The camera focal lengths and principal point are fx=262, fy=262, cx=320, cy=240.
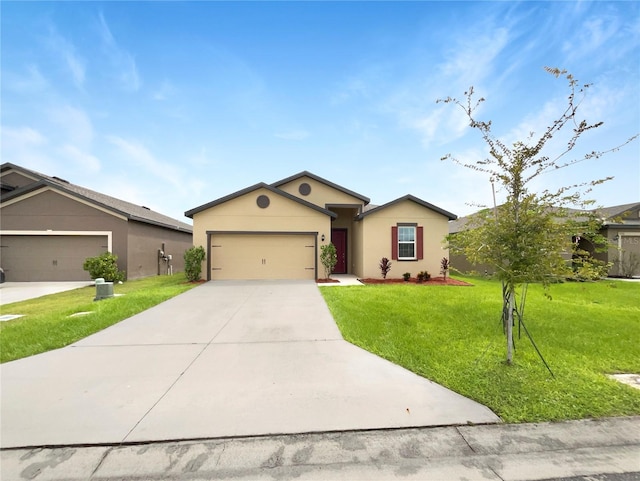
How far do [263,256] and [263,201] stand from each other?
251cm

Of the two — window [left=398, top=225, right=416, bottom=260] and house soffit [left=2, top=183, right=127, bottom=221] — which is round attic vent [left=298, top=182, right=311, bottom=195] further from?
house soffit [left=2, top=183, right=127, bottom=221]

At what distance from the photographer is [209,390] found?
3.16 metres

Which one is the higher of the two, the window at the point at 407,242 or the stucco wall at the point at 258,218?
the stucco wall at the point at 258,218

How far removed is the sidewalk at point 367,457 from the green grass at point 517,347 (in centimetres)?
34

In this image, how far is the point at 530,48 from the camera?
8.21 metres

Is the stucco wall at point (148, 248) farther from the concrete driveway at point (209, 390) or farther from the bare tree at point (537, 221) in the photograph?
the bare tree at point (537, 221)

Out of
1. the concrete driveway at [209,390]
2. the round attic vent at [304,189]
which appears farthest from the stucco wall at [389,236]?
the concrete driveway at [209,390]

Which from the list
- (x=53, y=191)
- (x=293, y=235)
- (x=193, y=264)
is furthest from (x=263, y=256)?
(x=53, y=191)

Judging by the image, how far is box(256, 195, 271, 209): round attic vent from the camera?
11.9 m

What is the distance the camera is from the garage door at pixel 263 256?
11.8 meters

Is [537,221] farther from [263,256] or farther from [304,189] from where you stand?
[304,189]

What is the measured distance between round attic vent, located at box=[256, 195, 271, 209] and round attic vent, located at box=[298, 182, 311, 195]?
321 centimetres

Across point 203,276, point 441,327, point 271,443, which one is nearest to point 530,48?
point 441,327

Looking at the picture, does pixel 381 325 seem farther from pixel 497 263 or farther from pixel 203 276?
pixel 203 276
